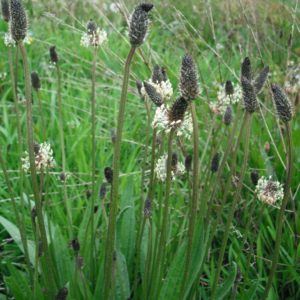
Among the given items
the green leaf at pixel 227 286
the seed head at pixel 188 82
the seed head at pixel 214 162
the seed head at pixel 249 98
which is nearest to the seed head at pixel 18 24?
the seed head at pixel 188 82

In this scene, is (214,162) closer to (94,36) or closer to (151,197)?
(151,197)

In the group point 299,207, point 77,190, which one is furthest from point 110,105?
point 299,207

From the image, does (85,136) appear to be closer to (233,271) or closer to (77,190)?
(77,190)

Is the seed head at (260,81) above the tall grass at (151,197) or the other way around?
above

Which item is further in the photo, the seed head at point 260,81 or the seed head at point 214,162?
the seed head at point 214,162

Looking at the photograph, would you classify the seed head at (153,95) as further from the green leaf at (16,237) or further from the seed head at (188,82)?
the green leaf at (16,237)

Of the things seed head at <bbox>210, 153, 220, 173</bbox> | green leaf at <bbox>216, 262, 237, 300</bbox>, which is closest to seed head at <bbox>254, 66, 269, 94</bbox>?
seed head at <bbox>210, 153, 220, 173</bbox>
